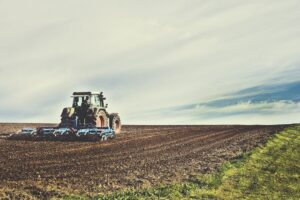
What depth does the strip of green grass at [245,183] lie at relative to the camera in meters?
14.4

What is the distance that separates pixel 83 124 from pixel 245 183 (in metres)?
16.6

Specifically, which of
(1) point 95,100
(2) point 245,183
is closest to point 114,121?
(1) point 95,100

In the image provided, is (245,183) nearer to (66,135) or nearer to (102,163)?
(102,163)

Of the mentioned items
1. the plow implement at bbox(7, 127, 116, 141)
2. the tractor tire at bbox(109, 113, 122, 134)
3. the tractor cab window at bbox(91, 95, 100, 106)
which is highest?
the tractor cab window at bbox(91, 95, 100, 106)

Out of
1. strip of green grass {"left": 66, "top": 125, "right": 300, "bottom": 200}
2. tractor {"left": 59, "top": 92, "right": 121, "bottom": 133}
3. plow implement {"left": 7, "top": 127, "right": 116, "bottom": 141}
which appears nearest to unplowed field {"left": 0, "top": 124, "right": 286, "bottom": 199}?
strip of green grass {"left": 66, "top": 125, "right": 300, "bottom": 200}

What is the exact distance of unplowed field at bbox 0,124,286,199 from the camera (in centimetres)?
1459

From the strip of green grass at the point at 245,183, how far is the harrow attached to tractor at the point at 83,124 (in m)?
9.94

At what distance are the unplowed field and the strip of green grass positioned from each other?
708mm

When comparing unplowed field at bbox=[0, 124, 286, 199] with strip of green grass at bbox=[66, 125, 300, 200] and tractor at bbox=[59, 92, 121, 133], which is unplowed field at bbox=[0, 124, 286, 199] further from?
tractor at bbox=[59, 92, 121, 133]

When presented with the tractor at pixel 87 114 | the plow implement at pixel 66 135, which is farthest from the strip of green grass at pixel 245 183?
the tractor at pixel 87 114

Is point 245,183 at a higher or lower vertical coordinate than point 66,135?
lower

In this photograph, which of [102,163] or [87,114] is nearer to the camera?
[102,163]

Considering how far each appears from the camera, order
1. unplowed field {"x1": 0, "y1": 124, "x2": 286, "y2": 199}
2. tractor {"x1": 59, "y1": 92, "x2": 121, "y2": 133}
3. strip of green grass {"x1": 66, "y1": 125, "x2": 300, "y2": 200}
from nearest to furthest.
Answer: strip of green grass {"x1": 66, "y1": 125, "x2": 300, "y2": 200} → unplowed field {"x1": 0, "y1": 124, "x2": 286, "y2": 199} → tractor {"x1": 59, "y1": 92, "x2": 121, "y2": 133}

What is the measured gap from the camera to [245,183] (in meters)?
16.8
